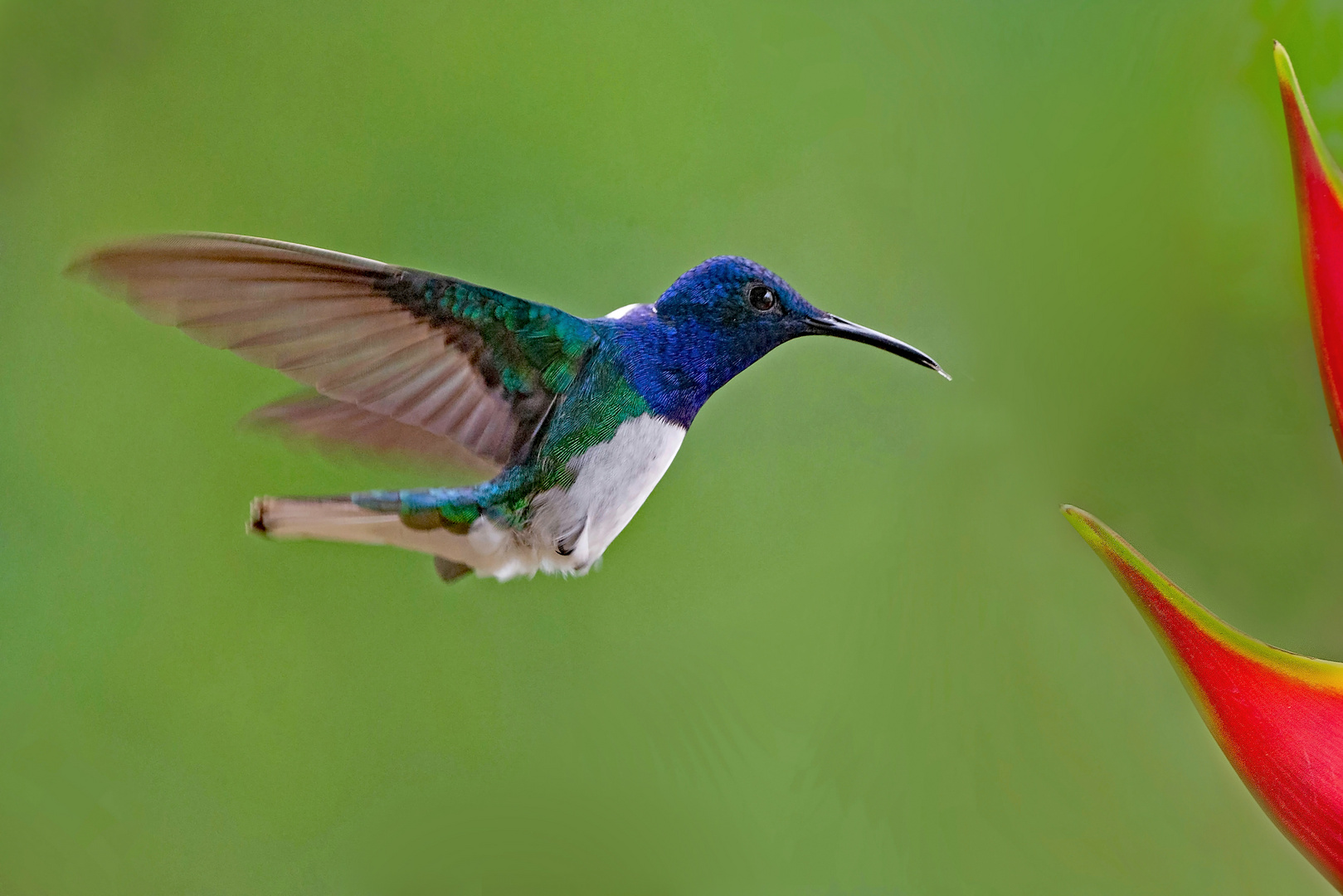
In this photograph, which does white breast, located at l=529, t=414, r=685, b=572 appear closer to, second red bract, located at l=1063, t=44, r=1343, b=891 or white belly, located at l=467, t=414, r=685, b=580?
white belly, located at l=467, t=414, r=685, b=580

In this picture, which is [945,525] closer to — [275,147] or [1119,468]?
[1119,468]

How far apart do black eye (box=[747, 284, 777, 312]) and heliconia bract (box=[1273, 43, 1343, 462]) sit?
0.20 meters

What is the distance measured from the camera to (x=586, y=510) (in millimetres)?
459

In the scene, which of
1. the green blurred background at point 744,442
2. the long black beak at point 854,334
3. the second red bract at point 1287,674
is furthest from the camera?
the green blurred background at point 744,442

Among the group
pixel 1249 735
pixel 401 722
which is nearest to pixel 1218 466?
pixel 1249 735

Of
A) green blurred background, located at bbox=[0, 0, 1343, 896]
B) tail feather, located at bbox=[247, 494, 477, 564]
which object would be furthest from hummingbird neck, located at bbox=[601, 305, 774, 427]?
green blurred background, located at bbox=[0, 0, 1343, 896]

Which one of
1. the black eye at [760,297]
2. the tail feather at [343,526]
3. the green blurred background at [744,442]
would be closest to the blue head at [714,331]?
the black eye at [760,297]

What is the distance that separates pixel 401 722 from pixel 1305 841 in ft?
2.20

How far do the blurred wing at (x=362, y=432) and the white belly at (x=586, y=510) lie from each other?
0.04 metres

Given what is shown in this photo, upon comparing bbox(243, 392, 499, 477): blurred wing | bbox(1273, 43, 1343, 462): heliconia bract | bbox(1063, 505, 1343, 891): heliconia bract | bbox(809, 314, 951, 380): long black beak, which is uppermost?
bbox(243, 392, 499, 477): blurred wing

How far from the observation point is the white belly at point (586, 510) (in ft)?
1.47

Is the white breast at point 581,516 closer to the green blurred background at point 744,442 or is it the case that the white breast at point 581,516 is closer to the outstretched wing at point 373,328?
the outstretched wing at point 373,328

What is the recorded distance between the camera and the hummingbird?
405 mm

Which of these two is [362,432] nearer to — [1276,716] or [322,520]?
[322,520]
